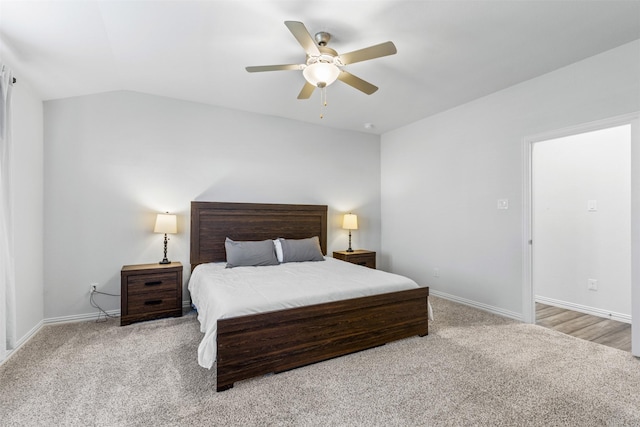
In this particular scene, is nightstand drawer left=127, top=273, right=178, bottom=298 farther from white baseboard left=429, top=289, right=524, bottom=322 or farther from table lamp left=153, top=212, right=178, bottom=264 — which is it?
white baseboard left=429, top=289, right=524, bottom=322

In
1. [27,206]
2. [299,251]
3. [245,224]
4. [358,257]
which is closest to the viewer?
[27,206]

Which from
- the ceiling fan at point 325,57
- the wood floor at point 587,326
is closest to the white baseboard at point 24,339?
the ceiling fan at point 325,57

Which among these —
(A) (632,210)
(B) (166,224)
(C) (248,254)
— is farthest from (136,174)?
(A) (632,210)

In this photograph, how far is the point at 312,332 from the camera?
2.29 metres

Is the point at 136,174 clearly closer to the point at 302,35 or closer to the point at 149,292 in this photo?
the point at 149,292

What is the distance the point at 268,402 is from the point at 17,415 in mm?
1449

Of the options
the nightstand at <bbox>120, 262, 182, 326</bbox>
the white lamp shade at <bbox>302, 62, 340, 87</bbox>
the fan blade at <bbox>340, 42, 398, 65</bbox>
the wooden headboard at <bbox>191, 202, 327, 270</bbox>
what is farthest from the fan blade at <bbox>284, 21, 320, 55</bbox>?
the nightstand at <bbox>120, 262, 182, 326</bbox>

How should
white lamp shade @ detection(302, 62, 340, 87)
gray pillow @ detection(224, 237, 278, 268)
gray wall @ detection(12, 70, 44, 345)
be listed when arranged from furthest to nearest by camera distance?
gray pillow @ detection(224, 237, 278, 268) → gray wall @ detection(12, 70, 44, 345) → white lamp shade @ detection(302, 62, 340, 87)

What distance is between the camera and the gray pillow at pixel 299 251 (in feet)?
12.4

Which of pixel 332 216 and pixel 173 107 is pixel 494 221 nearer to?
pixel 332 216

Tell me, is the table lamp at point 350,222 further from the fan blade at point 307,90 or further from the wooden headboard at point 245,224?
the fan blade at point 307,90

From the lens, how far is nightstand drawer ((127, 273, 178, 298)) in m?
3.12

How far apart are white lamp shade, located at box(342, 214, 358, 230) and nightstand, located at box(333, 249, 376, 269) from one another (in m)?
0.40

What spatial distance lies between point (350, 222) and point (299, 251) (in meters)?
1.21
